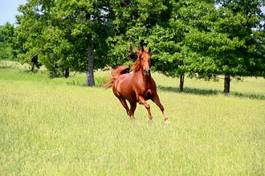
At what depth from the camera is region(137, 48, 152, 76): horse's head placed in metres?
16.2

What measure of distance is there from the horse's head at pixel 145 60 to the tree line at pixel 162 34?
22.7 m

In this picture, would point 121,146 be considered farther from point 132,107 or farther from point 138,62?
point 132,107

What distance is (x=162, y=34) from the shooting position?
44.5m

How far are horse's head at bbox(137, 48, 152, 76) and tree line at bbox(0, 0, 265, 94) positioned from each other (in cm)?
2272

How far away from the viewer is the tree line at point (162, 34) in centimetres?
3928

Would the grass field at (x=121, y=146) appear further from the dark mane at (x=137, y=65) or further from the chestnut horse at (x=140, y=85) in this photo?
the dark mane at (x=137, y=65)

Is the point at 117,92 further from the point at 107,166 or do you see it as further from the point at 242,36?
the point at 242,36

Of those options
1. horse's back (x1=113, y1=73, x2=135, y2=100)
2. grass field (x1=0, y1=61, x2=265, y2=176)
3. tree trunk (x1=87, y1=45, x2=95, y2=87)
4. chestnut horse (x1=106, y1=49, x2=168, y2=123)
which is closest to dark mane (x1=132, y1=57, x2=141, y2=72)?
chestnut horse (x1=106, y1=49, x2=168, y2=123)

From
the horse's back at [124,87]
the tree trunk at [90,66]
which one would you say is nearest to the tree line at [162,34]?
the tree trunk at [90,66]

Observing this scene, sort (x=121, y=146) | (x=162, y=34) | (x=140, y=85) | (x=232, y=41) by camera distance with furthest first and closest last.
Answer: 1. (x=162, y=34)
2. (x=232, y=41)
3. (x=140, y=85)
4. (x=121, y=146)

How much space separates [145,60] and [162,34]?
93.7 ft

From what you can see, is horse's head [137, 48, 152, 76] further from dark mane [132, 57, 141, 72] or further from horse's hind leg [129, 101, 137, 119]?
horse's hind leg [129, 101, 137, 119]

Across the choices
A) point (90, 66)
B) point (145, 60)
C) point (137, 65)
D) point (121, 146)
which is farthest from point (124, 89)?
point (90, 66)

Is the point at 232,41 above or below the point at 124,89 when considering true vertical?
above
